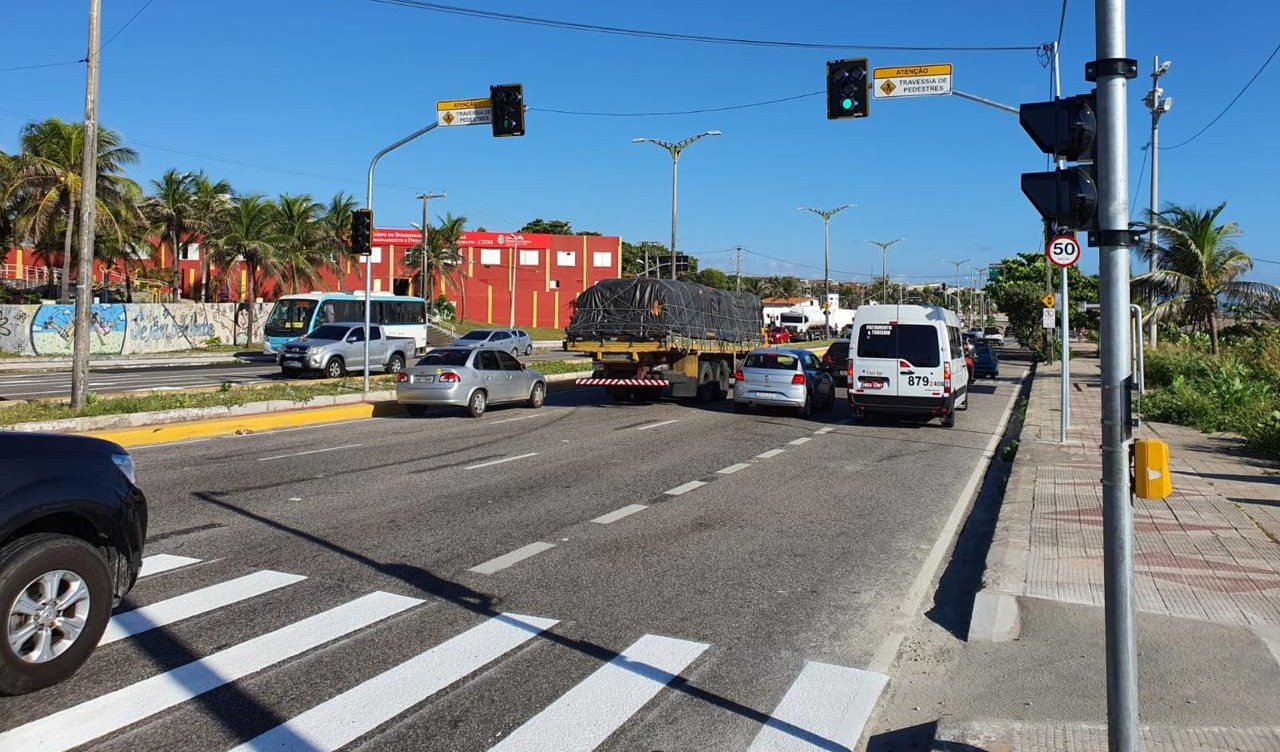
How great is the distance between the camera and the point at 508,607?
630 centimetres

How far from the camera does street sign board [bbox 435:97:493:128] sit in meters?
18.6

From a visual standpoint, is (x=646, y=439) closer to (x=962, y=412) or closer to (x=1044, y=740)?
(x=962, y=412)

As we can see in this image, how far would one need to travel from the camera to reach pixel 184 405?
57.3 feet

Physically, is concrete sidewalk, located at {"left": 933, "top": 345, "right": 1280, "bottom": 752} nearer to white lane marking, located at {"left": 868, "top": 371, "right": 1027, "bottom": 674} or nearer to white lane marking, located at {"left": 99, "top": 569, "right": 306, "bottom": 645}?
white lane marking, located at {"left": 868, "top": 371, "right": 1027, "bottom": 674}

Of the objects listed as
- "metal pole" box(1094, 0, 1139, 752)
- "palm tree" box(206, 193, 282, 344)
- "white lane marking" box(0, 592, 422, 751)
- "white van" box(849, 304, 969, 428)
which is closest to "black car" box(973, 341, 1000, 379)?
"white van" box(849, 304, 969, 428)

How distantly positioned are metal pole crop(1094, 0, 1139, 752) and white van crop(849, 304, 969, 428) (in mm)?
14268

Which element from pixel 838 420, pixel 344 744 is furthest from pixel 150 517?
pixel 838 420

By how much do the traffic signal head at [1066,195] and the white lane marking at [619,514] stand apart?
5791 mm

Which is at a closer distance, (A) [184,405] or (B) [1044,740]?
(B) [1044,740]

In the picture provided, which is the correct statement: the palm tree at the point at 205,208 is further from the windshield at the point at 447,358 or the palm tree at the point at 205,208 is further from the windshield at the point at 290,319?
the windshield at the point at 447,358

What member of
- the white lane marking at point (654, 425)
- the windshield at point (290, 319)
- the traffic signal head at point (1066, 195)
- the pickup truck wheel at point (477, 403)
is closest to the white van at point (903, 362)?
the white lane marking at point (654, 425)

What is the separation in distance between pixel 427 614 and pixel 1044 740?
3713 mm

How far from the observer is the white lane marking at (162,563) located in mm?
6941

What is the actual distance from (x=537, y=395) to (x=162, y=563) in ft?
48.3
